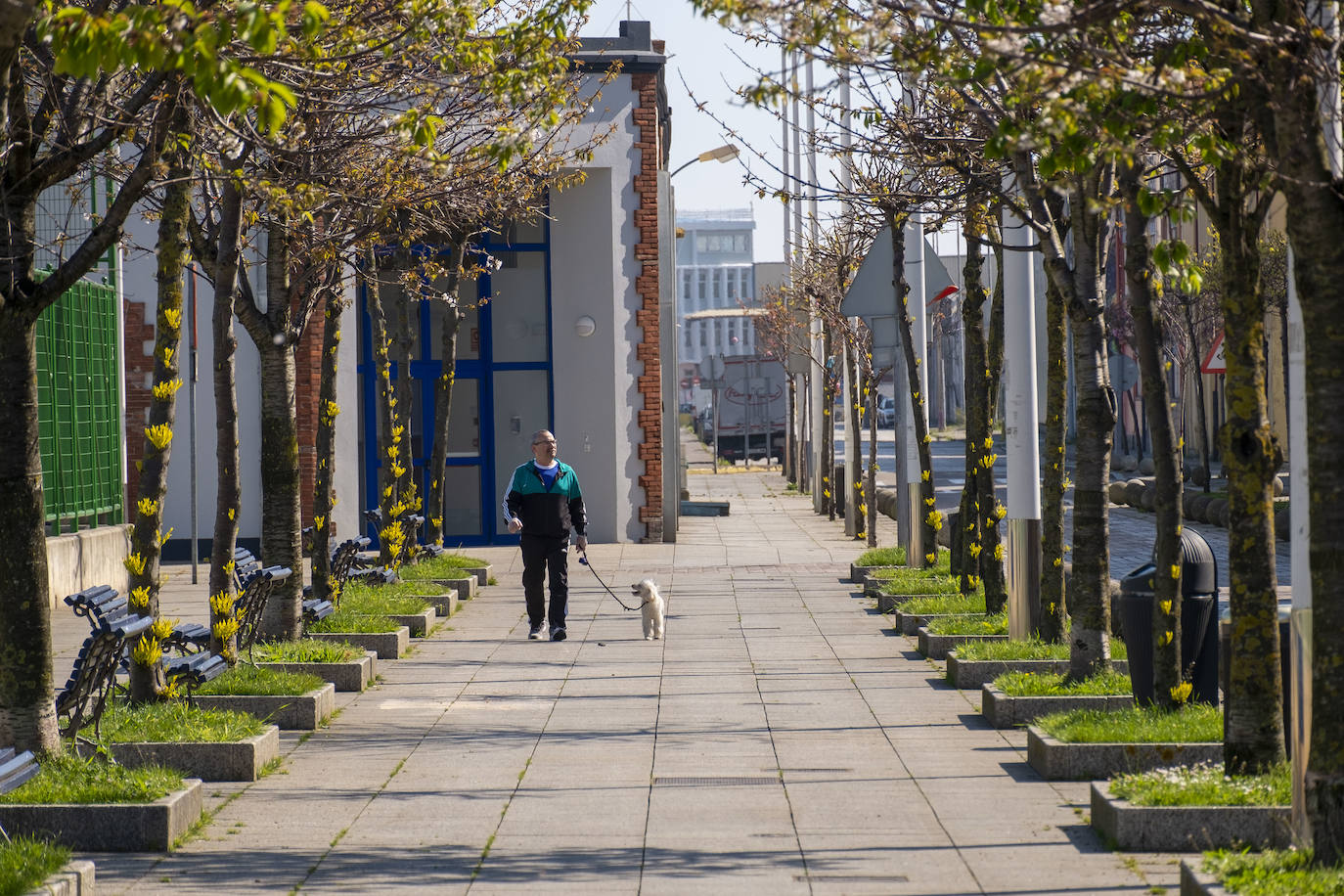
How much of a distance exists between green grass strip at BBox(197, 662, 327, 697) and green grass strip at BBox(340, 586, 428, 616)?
12.1ft

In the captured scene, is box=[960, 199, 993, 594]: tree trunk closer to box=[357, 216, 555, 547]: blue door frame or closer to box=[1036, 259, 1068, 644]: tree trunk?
box=[1036, 259, 1068, 644]: tree trunk

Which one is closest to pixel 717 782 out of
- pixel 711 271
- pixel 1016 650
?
pixel 1016 650

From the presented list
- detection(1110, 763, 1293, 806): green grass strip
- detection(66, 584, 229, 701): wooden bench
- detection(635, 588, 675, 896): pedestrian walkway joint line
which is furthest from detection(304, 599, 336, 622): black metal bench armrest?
detection(1110, 763, 1293, 806): green grass strip

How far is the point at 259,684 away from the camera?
990 centimetres

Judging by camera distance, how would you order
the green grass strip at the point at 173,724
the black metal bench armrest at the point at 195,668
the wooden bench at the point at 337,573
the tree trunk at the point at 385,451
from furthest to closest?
the tree trunk at the point at 385,451
the wooden bench at the point at 337,573
the black metal bench armrest at the point at 195,668
the green grass strip at the point at 173,724

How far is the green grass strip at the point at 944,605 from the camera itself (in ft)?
46.1

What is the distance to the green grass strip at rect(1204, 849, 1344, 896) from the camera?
516cm

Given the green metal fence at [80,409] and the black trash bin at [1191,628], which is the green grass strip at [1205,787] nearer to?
the black trash bin at [1191,628]

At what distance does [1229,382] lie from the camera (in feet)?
21.7

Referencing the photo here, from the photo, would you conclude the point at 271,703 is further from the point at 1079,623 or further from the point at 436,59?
the point at 1079,623

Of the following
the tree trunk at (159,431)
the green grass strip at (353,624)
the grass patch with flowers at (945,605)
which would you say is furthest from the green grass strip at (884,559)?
the tree trunk at (159,431)

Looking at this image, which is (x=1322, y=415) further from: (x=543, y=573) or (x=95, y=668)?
(x=543, y=573)

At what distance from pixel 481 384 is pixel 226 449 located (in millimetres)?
15913

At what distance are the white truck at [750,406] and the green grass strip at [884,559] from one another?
93.3 feet
